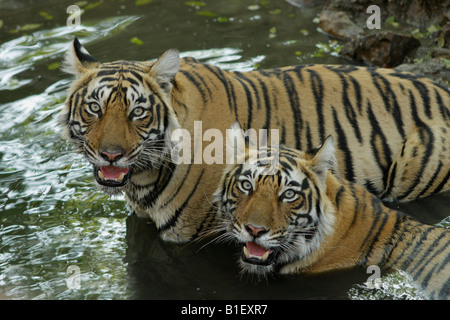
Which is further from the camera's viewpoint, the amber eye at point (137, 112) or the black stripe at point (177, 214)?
the black stripe at point (177, 214)

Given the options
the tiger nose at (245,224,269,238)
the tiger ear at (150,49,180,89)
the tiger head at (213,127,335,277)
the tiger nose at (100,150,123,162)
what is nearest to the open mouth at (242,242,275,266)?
Answer: the tiger head at (213,127,335,277)

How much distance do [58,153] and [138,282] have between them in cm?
194

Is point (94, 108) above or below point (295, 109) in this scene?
above

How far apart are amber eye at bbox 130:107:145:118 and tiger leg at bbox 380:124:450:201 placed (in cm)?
194

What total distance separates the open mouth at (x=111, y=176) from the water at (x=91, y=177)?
688 millimetres

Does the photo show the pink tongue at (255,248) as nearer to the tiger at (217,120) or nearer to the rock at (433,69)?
the tiger at (217,120)

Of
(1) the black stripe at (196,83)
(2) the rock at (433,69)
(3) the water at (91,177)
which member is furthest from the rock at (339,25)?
(1) the black stripe at (196,83)

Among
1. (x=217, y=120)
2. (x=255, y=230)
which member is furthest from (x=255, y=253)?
(x=217, y=120)

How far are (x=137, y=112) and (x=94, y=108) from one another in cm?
26

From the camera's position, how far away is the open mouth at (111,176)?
408cm

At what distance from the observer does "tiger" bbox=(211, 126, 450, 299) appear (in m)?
3.83

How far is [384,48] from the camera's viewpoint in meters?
6.98

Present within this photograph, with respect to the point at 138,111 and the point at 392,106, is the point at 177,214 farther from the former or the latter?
the point at 392,106

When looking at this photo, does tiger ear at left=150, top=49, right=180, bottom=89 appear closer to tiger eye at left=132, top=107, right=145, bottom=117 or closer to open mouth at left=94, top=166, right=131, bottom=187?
tiger eye at left=132, top=107, right=145, bottom=117
